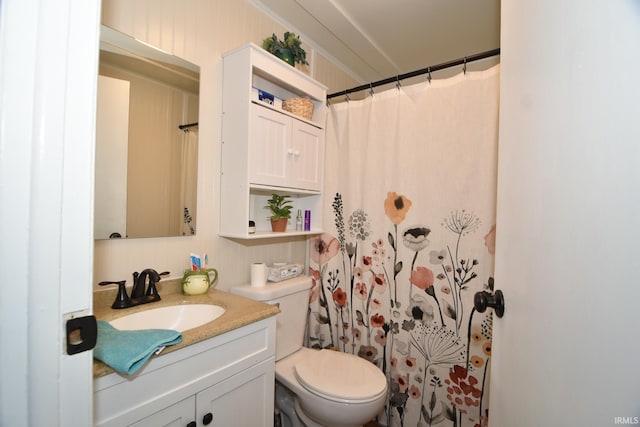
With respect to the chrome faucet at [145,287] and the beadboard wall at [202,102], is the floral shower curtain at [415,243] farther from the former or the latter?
the chrome faucet at [145,287]

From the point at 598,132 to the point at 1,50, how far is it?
0.83 meters

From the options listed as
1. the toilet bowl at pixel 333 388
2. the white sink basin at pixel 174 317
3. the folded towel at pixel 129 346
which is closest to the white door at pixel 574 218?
the toilet bowl at pixel 333 388

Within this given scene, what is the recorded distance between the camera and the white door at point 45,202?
0.38m

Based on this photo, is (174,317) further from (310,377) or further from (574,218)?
(574,218)

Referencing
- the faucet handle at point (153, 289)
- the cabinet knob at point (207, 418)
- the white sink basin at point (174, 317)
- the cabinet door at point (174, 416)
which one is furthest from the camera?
the faucet handle at point (153, 289)

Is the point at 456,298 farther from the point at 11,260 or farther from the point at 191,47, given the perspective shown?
the point at 191,47

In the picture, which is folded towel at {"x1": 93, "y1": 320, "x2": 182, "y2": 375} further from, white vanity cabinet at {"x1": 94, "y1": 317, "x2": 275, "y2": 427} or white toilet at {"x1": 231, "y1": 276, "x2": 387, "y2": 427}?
white toilet at {"x1": 231, "y1": 276, "x2": 387, "y2": 427}

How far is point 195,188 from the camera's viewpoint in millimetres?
1378

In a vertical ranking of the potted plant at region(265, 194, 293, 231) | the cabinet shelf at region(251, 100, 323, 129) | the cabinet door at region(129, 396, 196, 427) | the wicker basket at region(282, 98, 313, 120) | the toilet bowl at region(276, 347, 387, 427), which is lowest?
the toilet bowl at region(276, 347, 387, 427)

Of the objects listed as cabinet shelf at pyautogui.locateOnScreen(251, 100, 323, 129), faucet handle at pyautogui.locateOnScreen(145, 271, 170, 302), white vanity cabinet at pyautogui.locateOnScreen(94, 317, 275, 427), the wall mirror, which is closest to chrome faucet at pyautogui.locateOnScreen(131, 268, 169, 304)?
faucet handle at pyautogui.locateOnScreen(145, 271, 170, 302)

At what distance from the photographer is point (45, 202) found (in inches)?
16.3

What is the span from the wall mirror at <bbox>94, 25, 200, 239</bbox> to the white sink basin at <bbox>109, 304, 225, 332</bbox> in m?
0.34

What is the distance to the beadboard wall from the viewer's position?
3.71 ft

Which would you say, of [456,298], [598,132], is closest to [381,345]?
[456,298]
